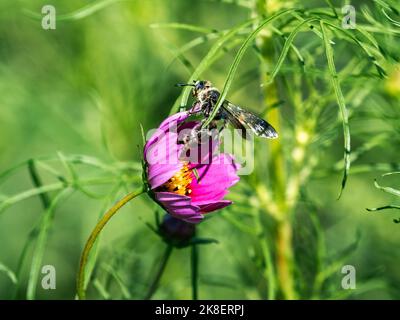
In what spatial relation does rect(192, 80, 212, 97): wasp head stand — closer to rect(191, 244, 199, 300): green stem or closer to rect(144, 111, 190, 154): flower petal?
rect(144, 111, 190, 154): flower petal

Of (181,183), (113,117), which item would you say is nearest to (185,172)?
(181,183)

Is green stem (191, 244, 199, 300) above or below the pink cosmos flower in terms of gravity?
below

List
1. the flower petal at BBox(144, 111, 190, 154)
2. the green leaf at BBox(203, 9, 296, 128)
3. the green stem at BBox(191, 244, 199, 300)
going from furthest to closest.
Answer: the green stem at BBox(191, 244, 199, 300), the flower petal at BBox(144, 111, 190, 154), the green leaf at BBox(203, 9, 296, 128)

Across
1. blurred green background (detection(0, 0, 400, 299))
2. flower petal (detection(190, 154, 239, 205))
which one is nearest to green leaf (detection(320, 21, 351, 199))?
flower petal (detection(190, 154, 239, 205))

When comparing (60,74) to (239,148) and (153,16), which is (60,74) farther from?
(239,148)

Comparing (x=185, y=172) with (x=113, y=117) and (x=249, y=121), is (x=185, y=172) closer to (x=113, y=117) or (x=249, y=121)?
(x=249, y=121)

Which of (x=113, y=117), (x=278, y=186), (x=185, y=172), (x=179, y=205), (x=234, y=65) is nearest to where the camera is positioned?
(x=234, y=65)

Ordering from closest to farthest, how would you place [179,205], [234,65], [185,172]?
[234,65] → [179,205] → [185,172]
